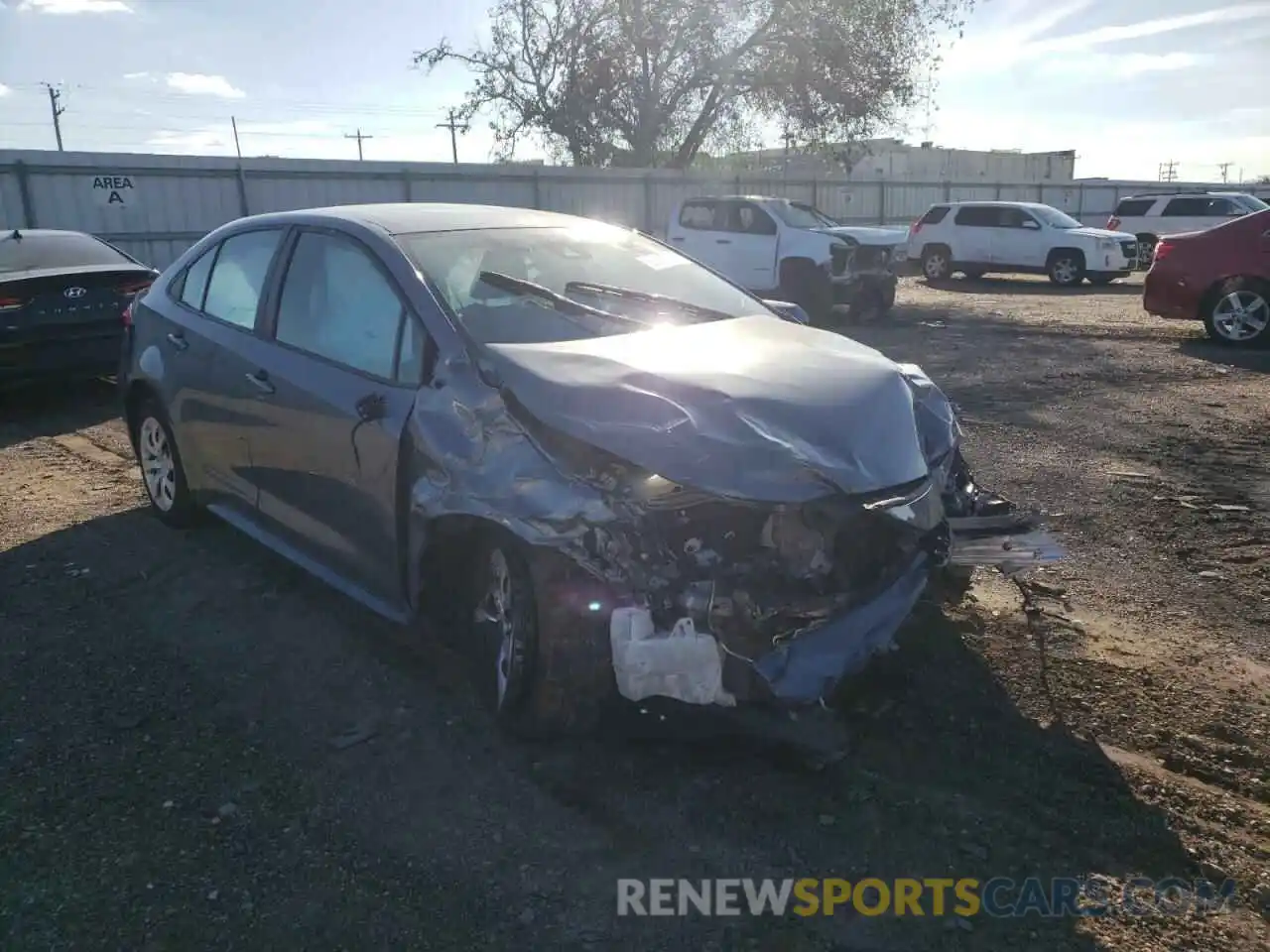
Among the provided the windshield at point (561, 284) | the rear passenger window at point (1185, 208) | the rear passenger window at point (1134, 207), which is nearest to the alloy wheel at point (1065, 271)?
the rear passenger window at point (1185, 208)

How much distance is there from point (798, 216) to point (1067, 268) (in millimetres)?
8459

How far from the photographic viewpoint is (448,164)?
20297mm

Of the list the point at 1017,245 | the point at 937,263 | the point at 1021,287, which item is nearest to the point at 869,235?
the point at 1021,287

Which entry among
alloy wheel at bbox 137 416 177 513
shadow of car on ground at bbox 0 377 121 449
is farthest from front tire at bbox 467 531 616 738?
shadow of car on ground at bbox 0 377 121 449

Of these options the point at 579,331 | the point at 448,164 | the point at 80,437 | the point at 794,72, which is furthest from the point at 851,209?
the point at 579,331

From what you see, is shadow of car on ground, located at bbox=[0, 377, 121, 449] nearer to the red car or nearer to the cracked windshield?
the cracked windshield

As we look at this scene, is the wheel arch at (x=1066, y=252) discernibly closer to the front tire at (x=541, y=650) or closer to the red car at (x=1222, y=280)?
the red car at (x=1222, y=280)

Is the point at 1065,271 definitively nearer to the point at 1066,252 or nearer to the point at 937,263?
the point at 1066,252

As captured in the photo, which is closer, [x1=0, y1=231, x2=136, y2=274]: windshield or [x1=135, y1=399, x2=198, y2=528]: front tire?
[x1=135, y1=399, x2=198, y2=528]: front tire

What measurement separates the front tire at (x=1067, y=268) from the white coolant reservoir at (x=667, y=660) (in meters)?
20.5

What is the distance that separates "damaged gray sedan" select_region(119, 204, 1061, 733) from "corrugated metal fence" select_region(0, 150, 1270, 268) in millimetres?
13302

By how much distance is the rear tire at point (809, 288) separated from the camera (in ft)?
47.5

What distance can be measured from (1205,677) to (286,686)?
331 centimetres

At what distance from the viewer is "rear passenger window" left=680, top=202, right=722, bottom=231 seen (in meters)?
16.1
